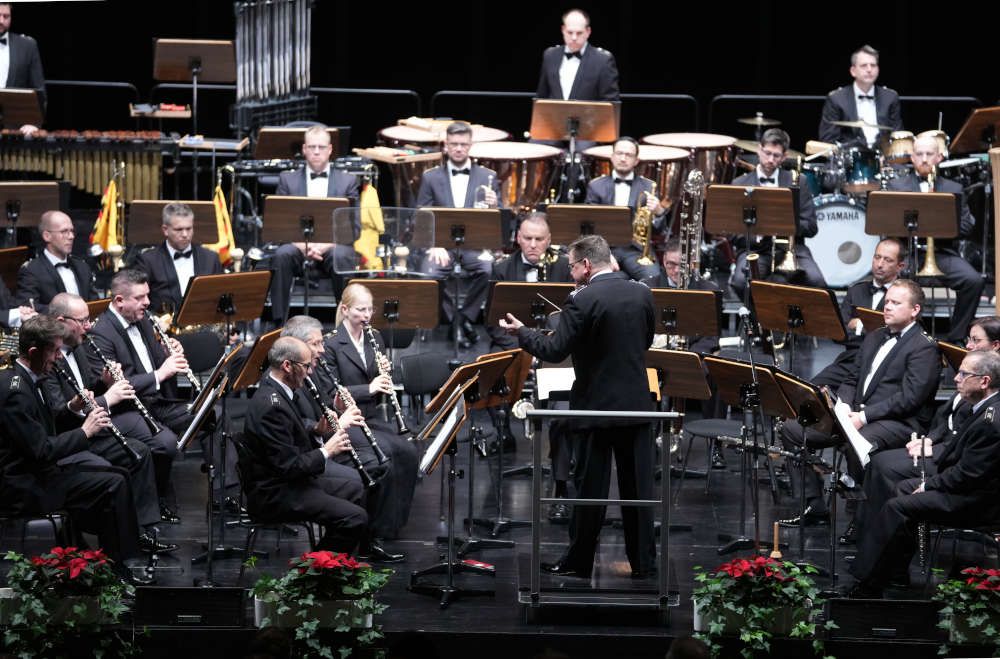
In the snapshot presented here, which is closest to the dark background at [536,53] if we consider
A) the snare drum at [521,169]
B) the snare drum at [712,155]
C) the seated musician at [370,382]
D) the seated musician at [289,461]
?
the snare drum at [712,155]

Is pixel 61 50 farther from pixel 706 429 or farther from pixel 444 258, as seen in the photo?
pixel 706 429

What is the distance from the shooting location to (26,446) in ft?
22.1

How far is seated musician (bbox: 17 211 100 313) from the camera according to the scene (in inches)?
359

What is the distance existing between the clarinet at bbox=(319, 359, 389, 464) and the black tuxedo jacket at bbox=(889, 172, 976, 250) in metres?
4.90

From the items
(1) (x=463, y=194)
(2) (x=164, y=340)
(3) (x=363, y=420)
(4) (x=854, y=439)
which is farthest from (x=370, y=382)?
(1) (x=463, y=194)

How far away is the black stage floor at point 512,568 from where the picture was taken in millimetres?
6496

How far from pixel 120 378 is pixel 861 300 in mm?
4692

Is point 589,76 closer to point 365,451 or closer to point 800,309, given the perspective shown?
point 800,309

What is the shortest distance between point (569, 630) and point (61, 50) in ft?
32.9

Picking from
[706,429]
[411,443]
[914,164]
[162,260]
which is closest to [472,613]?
[411,443]

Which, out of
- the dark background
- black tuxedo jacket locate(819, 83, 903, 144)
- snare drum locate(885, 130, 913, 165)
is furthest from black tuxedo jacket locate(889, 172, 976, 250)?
the dark background

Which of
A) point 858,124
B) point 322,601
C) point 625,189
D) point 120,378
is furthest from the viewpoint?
point 858,124

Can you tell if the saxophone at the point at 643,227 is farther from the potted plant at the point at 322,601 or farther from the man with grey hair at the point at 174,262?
the potted plant at the point at 322,601

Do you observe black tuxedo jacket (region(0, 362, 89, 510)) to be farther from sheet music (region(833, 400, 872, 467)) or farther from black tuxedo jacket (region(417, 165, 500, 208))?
black tuxedo jacket (region(417, 165, 500, 208))
